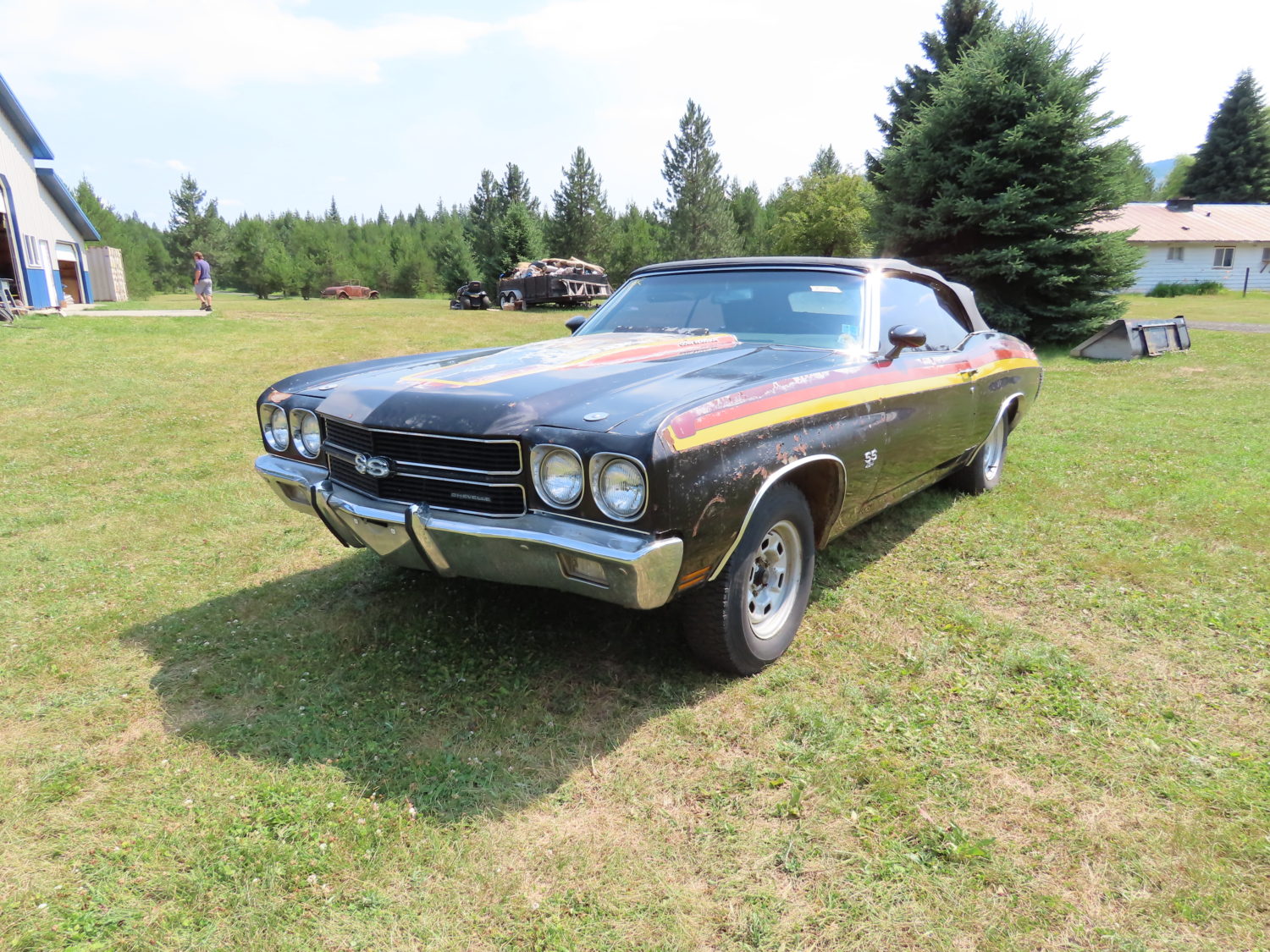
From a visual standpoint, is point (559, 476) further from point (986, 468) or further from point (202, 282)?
point (202, 282)

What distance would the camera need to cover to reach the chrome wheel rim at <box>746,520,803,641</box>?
3.18m

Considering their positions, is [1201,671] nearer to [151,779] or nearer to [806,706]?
[806,706]

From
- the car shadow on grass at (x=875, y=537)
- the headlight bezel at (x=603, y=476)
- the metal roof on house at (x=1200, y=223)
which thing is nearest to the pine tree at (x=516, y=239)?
the metal roof on house at (x=1200, y=223)

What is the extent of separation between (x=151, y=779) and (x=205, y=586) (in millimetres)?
1877

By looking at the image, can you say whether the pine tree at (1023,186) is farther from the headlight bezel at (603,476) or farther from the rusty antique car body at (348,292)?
the rusty antique car body at (348,292)

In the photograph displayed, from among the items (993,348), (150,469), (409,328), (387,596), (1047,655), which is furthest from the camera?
(409,328)

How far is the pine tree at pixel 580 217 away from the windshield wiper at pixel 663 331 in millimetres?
42551

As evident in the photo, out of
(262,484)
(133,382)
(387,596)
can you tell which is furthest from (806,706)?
(133,382)

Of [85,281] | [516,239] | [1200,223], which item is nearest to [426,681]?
[85,281]

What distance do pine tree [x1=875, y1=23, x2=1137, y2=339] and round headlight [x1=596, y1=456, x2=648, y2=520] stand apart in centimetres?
1290

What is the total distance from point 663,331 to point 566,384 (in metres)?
1.35

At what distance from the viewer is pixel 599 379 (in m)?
3.02

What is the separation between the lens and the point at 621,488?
2502 mm

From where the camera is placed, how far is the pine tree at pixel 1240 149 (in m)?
41.6
